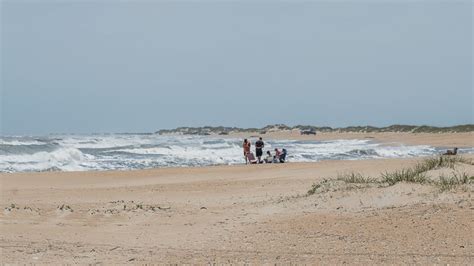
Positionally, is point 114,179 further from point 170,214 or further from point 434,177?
point 434,177

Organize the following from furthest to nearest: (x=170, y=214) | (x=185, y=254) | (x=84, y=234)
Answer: (x=170, y=214)
(x=84, y=234)
(x=185, y=254)

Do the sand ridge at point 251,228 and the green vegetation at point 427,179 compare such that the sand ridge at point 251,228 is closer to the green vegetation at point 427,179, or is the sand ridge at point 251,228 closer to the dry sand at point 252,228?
the dry sand at point 252,228

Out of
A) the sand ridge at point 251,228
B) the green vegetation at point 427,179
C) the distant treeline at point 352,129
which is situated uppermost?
the distant treeline at point 352,129

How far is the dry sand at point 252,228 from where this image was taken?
7.60 meters

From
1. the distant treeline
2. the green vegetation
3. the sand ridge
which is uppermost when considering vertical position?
the distant treeline

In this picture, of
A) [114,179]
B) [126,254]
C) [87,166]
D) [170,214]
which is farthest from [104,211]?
[87,166]

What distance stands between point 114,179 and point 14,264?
13.3 meters

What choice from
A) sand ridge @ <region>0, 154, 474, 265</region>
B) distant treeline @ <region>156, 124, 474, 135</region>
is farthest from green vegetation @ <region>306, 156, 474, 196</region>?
distant treeline @ <region>156, 124, 474, 135</region>

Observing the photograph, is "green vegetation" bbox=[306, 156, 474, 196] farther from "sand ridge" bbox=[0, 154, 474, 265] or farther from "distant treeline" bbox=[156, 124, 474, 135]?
"distant treeline" bbox=[156, 124, 474, 135]

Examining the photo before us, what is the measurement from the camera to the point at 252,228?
941 centimetres

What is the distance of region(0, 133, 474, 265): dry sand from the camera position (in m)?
7.60

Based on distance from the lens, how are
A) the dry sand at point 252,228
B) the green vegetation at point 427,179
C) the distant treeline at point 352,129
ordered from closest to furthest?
1. the dry sand at point 252,228
2. the green vegetation at point 427,179
3. the distant treeline at point 352,129

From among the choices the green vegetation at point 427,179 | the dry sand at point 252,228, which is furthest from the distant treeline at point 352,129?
the dry sand at point 252,228

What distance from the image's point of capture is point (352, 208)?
10289 mm
